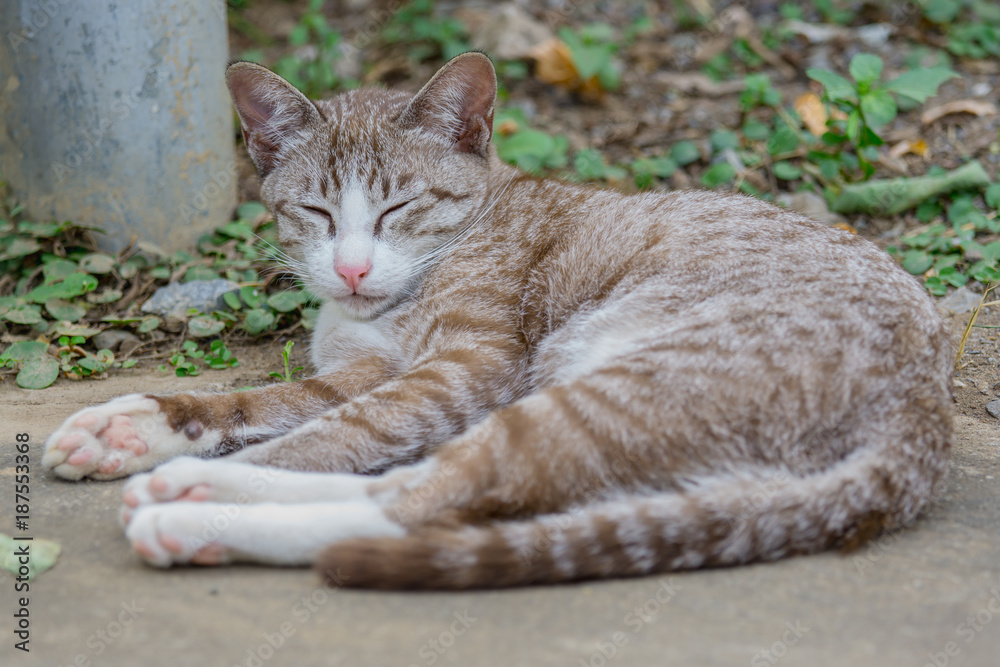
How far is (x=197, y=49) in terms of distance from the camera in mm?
4781

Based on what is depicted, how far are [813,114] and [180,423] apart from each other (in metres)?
4.90

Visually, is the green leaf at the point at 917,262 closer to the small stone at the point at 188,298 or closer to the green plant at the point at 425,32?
the small stone at the point at 188,298

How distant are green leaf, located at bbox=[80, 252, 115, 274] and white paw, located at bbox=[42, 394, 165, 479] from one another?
1827mm

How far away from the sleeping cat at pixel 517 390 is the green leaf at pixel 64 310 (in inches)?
57.5

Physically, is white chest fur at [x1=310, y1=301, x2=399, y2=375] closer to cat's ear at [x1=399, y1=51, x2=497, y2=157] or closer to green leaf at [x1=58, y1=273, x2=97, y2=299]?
cat's ear at [x1=399, y1=51, x2=497, y2=157]

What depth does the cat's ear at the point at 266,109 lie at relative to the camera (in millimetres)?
3768

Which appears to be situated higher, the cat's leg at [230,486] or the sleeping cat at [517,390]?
the sleeping cat at [517,390]

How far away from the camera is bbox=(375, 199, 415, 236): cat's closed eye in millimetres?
3654

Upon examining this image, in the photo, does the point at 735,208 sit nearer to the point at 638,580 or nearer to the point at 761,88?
the point at 638,580

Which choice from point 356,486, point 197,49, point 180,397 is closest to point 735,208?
point 356,486

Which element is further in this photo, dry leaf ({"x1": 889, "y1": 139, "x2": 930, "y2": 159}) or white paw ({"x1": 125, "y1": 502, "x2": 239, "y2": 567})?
A: dry leaf ({"x1": 889, "y1": 139, "x2": 930, "y2": 159})

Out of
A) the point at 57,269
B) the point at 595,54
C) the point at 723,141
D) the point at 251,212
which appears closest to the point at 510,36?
the point at 595,54

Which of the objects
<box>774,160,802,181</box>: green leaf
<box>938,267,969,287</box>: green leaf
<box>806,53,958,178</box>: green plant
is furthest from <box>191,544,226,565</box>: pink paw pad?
<box>774,160,802,181</box>: green leaf

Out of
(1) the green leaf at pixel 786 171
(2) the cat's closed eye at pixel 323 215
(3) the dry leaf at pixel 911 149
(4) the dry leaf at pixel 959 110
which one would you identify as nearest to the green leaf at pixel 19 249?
(2) the cat's closed eye at pixel 323 215
